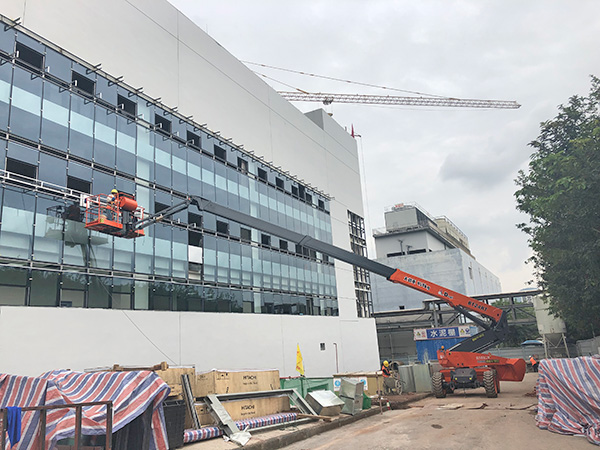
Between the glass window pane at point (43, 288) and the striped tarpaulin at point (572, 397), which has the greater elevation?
the glass window pane at point (43, 288)

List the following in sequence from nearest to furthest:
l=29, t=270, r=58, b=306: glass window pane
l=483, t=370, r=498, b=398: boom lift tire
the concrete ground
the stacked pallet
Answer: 1. the concrete ground
2. the stacked pallet
3. l=29, t=270, r=58, b=306: glass window pane
4. l=483, t=370, r=498, b=398: boom lift tire

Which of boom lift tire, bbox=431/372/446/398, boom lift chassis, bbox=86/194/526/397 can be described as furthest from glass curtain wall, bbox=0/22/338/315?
boom lift tire, bbox=431/372/446/398

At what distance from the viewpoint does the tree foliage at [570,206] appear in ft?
65.9

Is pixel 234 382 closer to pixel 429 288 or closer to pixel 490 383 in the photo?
pixel 429 288

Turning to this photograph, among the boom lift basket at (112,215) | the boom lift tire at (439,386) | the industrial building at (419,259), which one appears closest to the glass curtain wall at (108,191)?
the boom lift basket at (112,215)

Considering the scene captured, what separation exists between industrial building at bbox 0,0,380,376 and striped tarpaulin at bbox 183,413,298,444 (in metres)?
6.88

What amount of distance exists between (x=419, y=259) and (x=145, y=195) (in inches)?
2314

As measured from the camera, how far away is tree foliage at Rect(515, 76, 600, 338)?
20078 millimetres

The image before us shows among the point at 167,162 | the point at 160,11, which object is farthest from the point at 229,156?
the point at 160,11

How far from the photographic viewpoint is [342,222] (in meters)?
40.6

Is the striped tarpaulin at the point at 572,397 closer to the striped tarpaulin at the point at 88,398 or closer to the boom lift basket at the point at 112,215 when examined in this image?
the striped tarpaulin at the point at 88,398

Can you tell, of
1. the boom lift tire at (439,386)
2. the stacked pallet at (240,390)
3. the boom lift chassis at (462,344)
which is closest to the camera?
the stacked pallet at (240,390)

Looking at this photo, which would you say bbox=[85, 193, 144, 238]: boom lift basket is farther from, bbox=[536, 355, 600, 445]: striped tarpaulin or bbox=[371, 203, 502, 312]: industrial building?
bbox=[371, 203, 502, 312]: industrial building

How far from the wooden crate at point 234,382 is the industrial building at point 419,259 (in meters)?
56.2
